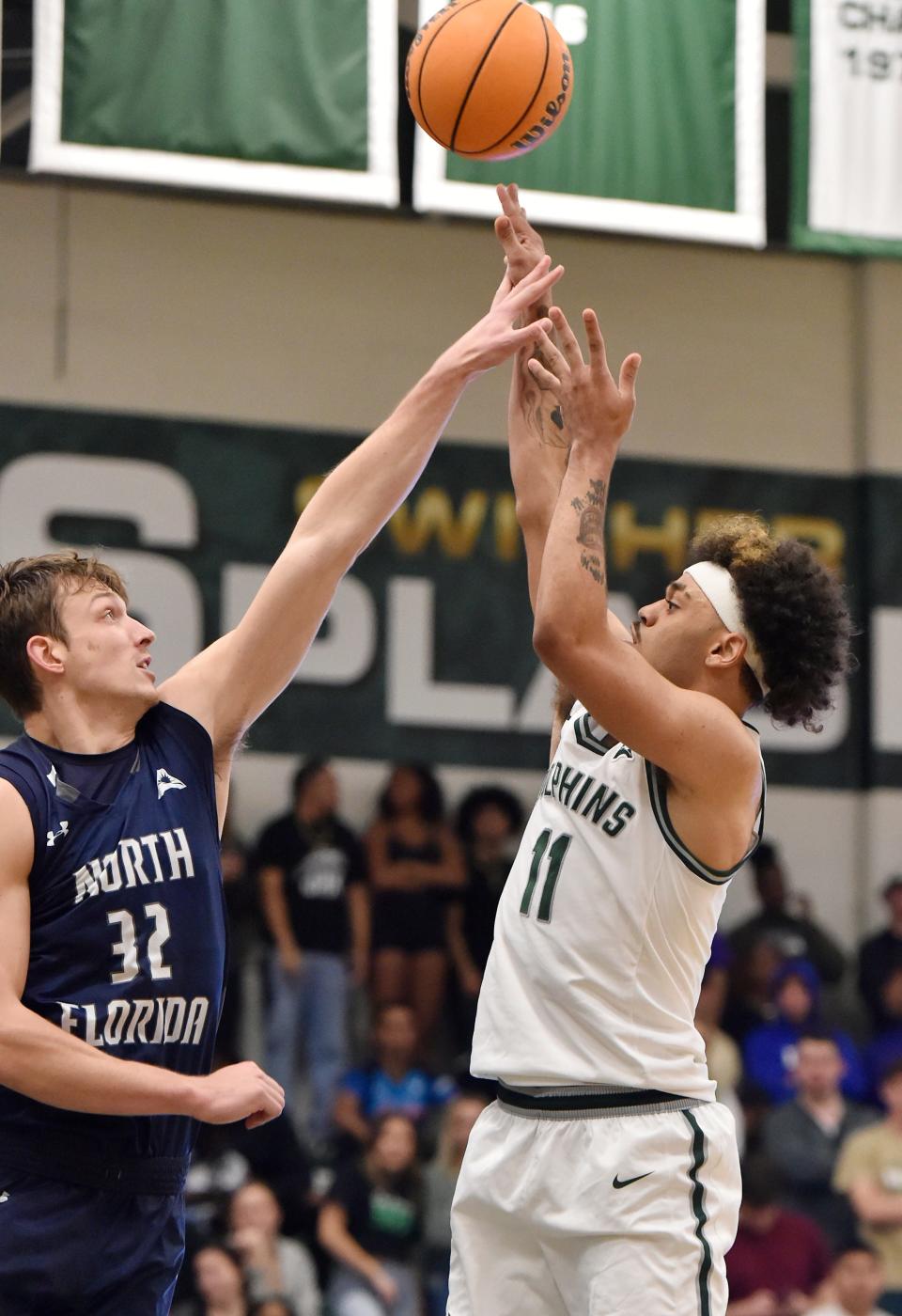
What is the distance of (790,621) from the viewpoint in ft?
13.4

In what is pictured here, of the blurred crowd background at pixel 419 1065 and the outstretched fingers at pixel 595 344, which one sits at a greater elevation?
the outstretched fingers at pixel 595 344

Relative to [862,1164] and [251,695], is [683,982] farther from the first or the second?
[862,1164]

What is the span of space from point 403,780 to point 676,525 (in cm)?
256

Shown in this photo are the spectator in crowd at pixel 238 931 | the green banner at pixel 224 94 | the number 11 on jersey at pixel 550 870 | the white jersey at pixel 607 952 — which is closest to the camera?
the white jersey at pixel 607 952

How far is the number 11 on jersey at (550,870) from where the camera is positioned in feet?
13.1

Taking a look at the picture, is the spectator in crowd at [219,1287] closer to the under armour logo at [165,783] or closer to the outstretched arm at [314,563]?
the outstretched arm at [314,563]

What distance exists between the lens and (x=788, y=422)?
1211 cm

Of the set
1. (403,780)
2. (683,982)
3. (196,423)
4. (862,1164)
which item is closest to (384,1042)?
(403,780)

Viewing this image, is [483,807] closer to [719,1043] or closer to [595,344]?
[719,1043]

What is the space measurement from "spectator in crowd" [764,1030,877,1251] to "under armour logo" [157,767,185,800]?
719cm

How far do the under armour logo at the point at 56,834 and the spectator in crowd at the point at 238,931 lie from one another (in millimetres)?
6269

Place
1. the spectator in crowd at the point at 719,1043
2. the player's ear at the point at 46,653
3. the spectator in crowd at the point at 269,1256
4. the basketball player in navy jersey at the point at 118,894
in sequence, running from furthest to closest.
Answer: the spectator in crowd at the point at 719,1043 < the spectator in crowd at the point at 269,1256 < the player's ear at the point at 46,653 < the basketball player in navy jersey at the point at 118,894

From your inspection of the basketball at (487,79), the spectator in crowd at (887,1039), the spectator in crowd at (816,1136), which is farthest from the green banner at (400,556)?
the basketball at (487,79)

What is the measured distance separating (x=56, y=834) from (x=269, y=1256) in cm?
584
